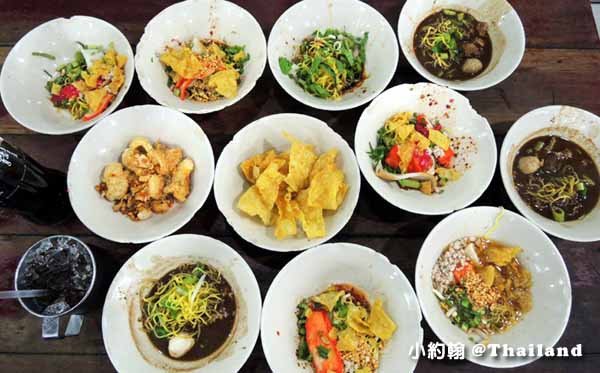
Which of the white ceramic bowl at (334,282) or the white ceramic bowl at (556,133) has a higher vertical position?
the white ceramic bowl at (556,133)

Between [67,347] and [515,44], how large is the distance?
2.70 metres

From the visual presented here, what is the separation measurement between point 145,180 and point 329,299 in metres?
1.03

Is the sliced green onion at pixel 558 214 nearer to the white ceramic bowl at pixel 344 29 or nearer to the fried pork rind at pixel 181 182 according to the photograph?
the white ceramic bowl at pixel 344 29

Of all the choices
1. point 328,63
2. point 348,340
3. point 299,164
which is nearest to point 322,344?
point 348,340

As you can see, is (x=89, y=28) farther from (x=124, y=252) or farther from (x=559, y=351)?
(x=559, y=351)

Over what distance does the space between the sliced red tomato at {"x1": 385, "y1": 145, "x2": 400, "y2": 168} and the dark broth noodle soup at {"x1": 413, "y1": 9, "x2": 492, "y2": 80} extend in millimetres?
583

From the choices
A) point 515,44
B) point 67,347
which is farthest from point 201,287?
point 515,44

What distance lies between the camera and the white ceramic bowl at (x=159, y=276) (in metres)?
1.78

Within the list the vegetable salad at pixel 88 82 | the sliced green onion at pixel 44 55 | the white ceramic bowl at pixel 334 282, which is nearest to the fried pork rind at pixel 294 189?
the white ceramic bowl at pixel 334 282

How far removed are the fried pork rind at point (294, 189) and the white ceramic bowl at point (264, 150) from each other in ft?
0.11

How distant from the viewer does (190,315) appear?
Result: 6.26 ft

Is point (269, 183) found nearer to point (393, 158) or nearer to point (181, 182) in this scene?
point (181, 182)

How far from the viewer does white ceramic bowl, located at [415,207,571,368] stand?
1806 mm

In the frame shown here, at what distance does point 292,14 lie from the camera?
93.7 inches
